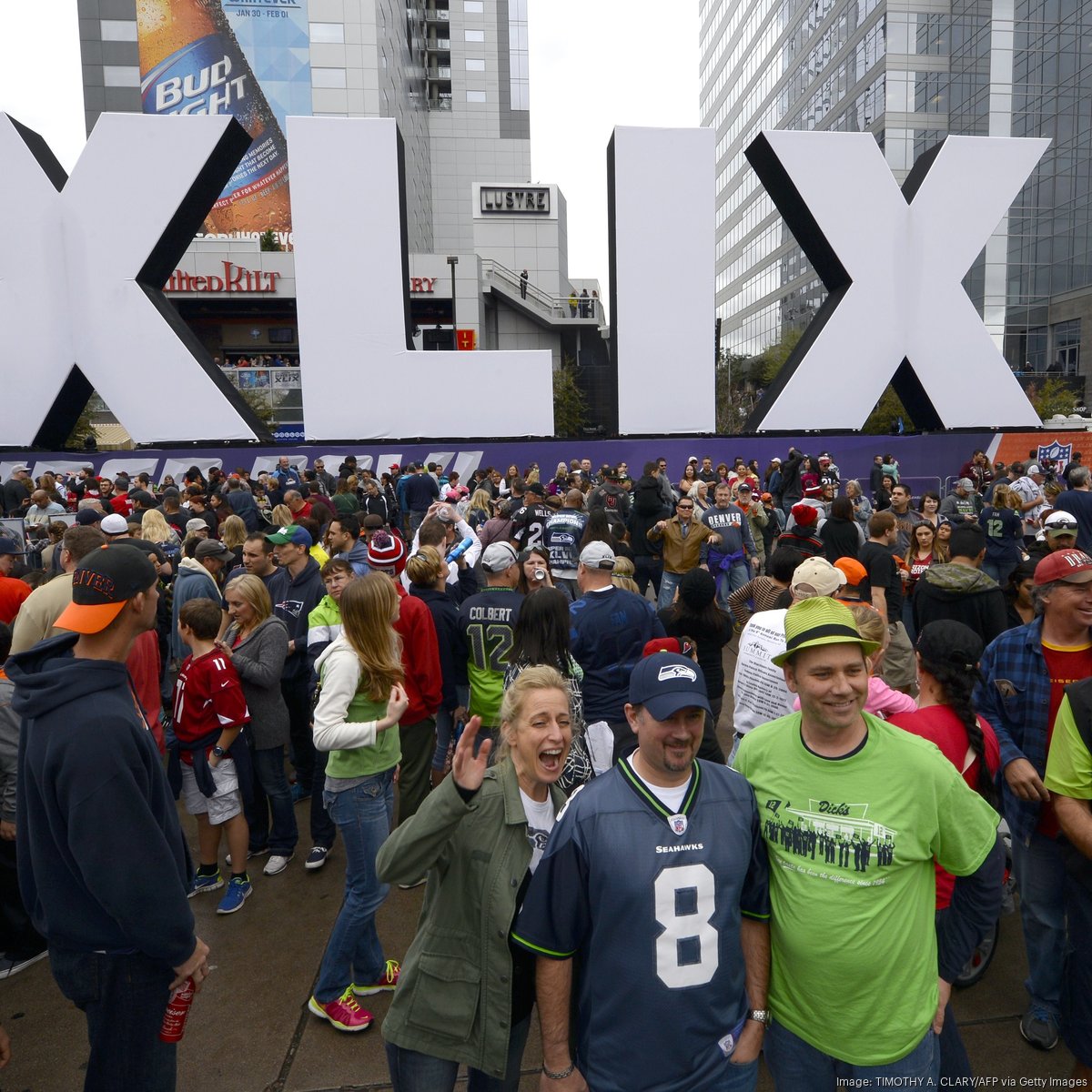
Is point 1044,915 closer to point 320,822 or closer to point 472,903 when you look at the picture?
point 472,903

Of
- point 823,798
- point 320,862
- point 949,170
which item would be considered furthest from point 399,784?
point 949,170

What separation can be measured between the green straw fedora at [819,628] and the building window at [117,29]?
191 ft

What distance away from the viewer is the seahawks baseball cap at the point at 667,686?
1.96 m

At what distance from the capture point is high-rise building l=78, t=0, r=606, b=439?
1442 inches

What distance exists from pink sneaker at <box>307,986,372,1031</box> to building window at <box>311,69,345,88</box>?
157 feet

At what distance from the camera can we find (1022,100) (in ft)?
143

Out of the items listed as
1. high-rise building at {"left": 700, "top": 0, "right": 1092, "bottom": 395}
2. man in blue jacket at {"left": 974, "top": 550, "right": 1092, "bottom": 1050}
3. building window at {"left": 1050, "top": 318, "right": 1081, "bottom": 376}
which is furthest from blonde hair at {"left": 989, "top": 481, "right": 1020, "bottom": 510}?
building window at {"left": 1050, "top": 318, "right": 1081, "bottom": 376}

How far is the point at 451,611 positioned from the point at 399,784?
3.55 ft

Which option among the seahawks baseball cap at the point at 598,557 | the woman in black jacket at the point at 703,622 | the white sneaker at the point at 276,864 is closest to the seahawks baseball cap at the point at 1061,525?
the woman in black jacket at the point at 703,622

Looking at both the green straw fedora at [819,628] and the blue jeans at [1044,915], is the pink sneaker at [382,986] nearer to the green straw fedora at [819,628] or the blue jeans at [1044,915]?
the green straw fedora at [819,628]

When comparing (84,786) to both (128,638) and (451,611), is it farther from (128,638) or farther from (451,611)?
(451,611)

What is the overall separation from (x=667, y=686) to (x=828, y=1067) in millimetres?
1227

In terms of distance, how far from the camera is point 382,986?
344cm

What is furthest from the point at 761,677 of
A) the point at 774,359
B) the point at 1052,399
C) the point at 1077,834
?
the point at 774,359
